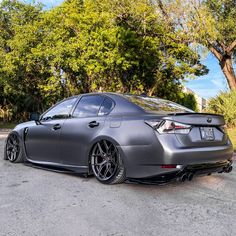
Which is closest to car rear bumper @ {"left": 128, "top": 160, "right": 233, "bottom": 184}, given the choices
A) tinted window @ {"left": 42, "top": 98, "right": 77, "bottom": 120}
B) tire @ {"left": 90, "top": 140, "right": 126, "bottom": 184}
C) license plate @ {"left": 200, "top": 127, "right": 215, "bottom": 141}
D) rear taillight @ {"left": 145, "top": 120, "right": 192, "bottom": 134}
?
tire @ {"left": 90, "top": 140, "right": 126, "bottom": 184}

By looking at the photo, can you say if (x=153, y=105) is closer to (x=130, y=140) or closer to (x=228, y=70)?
(x=130, y=140)

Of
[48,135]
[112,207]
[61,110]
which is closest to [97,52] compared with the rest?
[61,110]

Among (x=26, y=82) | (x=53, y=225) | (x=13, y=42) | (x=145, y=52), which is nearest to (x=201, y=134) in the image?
(x=53, y=225)

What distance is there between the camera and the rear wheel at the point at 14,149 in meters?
7.01

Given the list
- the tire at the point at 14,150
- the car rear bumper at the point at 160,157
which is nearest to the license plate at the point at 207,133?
the car rear bumper at the point at 160,157

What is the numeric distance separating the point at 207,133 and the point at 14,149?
159 inches

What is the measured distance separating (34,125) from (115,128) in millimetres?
2195

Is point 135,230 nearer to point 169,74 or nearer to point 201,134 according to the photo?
point 201,134

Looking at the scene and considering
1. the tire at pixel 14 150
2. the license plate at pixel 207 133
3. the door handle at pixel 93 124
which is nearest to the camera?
the license plate at pixel 207 133

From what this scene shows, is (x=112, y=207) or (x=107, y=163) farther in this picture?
(x=107, y=163)

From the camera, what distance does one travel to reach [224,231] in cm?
351

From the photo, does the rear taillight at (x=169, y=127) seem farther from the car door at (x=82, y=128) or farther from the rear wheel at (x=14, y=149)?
the rear wheel at (x=14, y=149)

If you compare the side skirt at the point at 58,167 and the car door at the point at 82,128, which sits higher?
the car door at the point at 82,128

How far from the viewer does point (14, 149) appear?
720 cm
